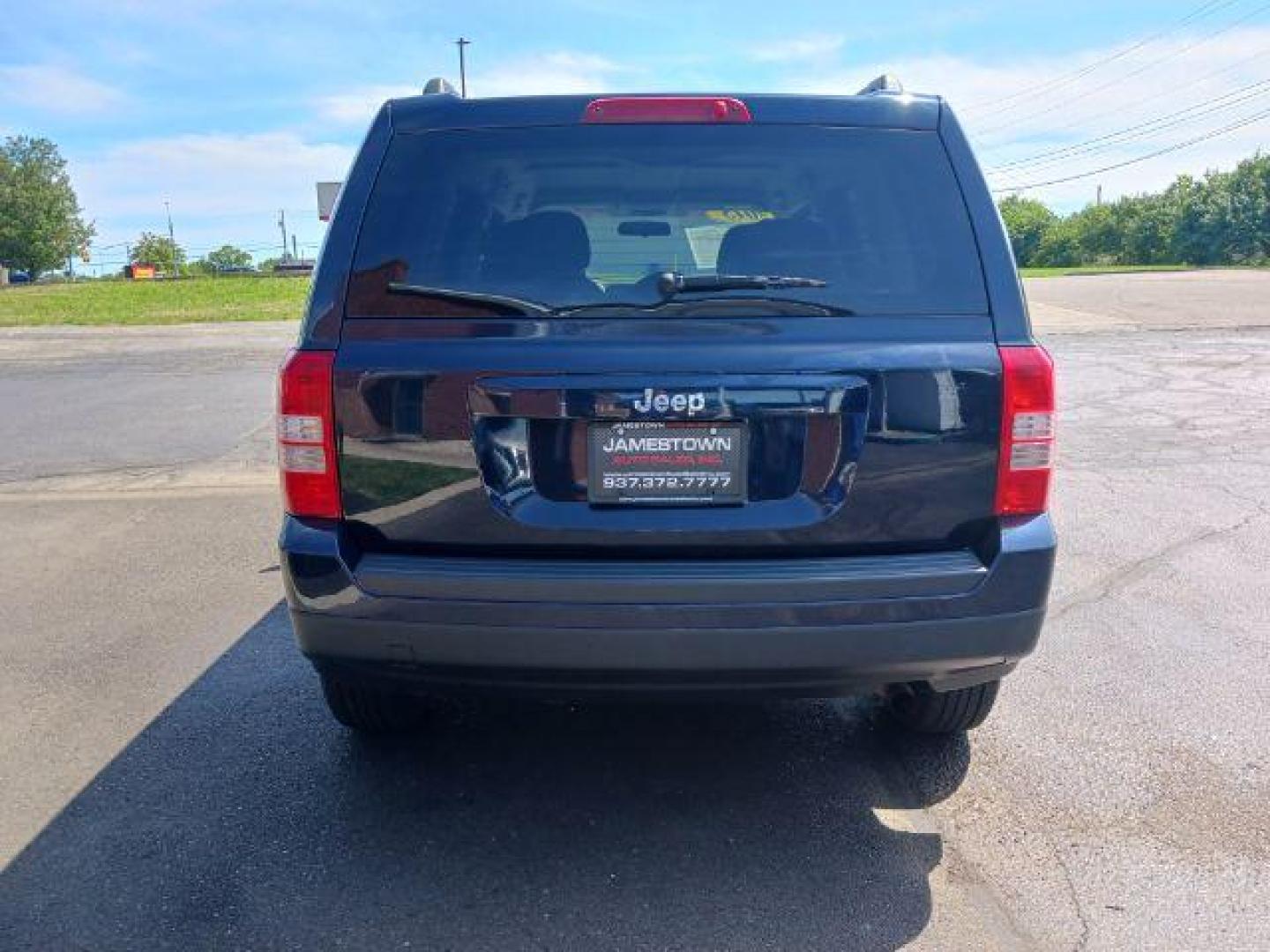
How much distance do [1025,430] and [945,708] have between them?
1.05 metres

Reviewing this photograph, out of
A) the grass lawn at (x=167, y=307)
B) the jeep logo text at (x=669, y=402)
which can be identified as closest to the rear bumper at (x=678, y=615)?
the jeep logo text at (x=669, y=402)

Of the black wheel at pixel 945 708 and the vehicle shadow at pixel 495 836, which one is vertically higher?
the black wheel at pixel 945 708

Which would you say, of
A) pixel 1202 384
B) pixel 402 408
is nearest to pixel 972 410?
pixel 402 408

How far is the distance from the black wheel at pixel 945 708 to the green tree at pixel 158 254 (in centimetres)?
14793

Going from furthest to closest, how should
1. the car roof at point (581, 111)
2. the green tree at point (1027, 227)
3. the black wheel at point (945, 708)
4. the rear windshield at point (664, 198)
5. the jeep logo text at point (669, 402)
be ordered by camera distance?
the green tree at point (1027, 227), the black wheel at point (945, 708), the car roof at point (581, 111), the rear windshield at point (664, 198), the jeep logo text at point (669, 402)

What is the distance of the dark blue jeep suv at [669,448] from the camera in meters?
2.44

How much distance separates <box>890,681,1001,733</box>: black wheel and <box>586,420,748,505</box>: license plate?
1.04 metres

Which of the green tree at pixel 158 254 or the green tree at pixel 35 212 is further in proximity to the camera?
the green tree at pixel 158 254

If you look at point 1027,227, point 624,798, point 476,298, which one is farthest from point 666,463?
point 1027,227

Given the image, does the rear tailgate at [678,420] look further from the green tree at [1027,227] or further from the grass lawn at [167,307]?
the green tree at [1027,227]

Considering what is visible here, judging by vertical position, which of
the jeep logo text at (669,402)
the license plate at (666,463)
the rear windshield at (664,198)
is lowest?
the license plate at (666,463)

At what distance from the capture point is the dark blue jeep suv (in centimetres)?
244

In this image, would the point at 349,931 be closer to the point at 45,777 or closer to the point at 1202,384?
the point at 45,777

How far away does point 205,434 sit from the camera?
9500 millimetres
